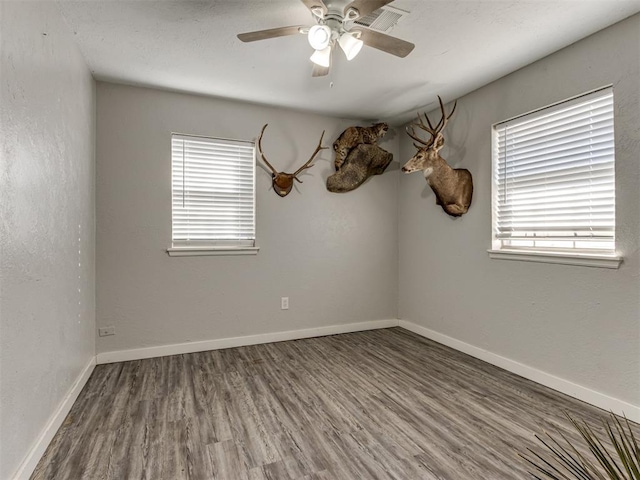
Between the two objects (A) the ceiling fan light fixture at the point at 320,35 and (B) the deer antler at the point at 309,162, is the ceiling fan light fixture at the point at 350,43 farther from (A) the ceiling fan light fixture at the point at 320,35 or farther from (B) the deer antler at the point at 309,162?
(B) the deer antler at the point at 309,162

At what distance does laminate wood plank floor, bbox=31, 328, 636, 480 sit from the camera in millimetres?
1860

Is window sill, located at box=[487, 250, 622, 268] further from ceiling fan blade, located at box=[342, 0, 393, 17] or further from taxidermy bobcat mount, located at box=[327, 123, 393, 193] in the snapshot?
ceiling fan blade, located at box=[342, 0, 393, 17]

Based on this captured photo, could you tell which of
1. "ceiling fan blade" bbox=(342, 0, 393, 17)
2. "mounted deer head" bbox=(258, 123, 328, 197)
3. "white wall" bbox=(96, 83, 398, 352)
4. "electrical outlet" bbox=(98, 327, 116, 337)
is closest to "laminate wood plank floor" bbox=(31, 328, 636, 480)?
"electrical outlet" bbox=(98, 327, 116, 337)

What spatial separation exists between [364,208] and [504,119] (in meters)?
1.74

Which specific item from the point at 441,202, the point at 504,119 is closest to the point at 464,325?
the point at 441,202

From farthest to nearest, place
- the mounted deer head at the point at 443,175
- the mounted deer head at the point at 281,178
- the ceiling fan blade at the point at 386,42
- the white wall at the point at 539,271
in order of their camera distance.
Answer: the mounted deer head at the point at 281,178, the mounted deer head at the point at 443,175, the white wall at the point at 539,271, the ceiling fan blade at the point at 386,42

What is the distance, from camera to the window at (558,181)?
8.06 feet

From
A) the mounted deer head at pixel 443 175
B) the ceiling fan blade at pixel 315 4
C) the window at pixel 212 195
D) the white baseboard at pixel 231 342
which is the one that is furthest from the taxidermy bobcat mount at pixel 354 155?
the ceiling fan blade at pixel 315 4

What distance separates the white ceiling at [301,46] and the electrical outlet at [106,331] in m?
2.18

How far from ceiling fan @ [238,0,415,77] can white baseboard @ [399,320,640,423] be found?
2.47 metres

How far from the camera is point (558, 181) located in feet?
8.95

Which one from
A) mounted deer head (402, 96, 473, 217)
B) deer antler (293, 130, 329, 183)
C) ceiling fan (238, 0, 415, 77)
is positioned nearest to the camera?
ceiling fan (238, 0, 415, 77)

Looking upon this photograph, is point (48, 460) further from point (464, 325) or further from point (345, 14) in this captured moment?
point (464, 325)

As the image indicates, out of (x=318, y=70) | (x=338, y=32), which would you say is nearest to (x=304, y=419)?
(x=318, y=70)
